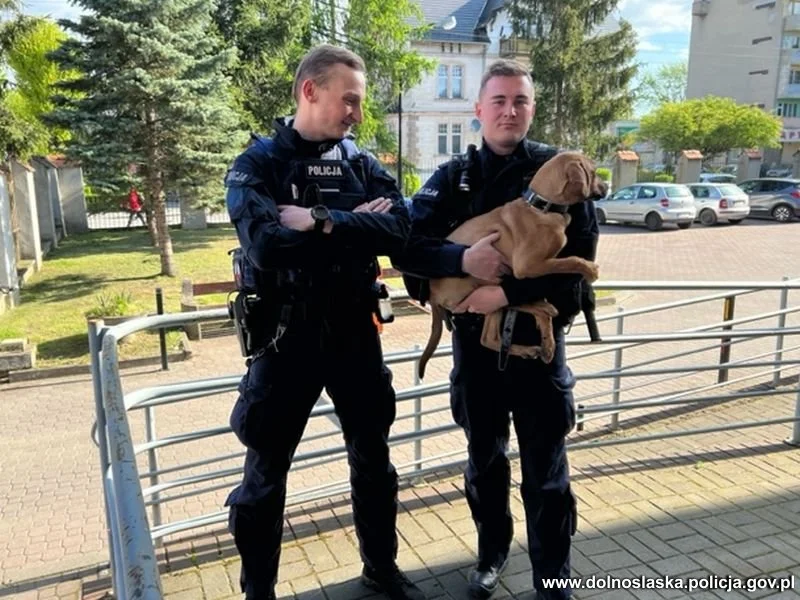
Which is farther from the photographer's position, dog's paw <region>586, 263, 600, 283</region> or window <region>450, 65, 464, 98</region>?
window <region>450, 65, 464, 98</region>

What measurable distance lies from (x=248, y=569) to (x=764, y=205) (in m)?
27.0

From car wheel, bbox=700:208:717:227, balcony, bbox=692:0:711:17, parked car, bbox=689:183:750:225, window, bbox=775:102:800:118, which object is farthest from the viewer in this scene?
balcony, bbox=692:0:711:17

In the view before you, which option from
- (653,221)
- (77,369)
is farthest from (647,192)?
(77,369)

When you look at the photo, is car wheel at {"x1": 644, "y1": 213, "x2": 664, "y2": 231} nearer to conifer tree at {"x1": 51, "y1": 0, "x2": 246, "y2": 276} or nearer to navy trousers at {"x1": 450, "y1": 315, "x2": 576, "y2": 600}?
conifer tree at {"x1": 51, "y1": 0, "x2": 246, "y2": 276}

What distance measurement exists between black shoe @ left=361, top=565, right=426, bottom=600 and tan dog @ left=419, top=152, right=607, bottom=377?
3.49 feet

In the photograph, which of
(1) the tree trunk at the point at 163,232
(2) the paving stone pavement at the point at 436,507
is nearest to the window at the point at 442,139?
(1) the tree trunk at the point at 163,232

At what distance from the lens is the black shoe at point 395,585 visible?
2650mm

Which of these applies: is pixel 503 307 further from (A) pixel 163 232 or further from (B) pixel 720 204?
(B) pixel 720 204

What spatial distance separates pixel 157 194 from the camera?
13.5 metres

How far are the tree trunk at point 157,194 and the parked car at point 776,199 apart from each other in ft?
72.2

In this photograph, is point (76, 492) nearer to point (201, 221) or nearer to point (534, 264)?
point (534, 264)

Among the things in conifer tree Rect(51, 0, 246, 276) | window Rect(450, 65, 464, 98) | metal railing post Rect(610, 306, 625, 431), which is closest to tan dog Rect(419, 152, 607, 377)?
metal railing post Rect(610, 306, 625, 431)

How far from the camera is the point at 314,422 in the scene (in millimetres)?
6180

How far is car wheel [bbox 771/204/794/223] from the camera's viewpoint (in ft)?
79.5
